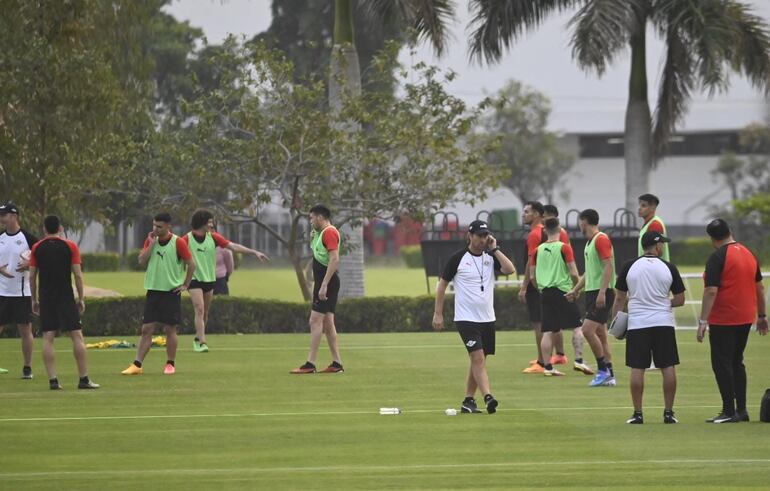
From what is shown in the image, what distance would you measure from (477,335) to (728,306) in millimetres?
2283

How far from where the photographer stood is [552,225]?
700 inches

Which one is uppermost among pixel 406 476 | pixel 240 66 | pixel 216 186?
pixel 240 66

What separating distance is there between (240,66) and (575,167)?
46.8 metres

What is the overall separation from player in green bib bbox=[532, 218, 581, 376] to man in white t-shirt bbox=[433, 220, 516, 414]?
4020mm

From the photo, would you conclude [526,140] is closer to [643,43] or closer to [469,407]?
[643,43]

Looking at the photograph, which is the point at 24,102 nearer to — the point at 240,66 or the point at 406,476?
the point at 240,66

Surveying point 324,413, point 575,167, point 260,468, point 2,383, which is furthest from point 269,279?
point 260,468

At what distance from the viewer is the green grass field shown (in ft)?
33.5

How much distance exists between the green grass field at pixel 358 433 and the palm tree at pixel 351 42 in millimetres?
12657

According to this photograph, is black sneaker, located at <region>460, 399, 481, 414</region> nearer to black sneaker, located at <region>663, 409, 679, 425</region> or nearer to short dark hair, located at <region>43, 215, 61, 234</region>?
black sneaker, located at <region>663, 409, 679, 425</region>

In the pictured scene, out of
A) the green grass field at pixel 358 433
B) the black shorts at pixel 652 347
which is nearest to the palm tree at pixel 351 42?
the green grass field at pixel 358 433

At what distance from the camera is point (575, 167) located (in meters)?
76.5

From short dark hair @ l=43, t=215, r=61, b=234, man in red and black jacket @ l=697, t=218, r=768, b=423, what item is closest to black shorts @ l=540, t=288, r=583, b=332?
man in red and black jacket @ l=697, t=218, r=768, b=423

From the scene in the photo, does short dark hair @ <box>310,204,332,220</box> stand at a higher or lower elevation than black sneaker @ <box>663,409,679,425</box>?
higher
